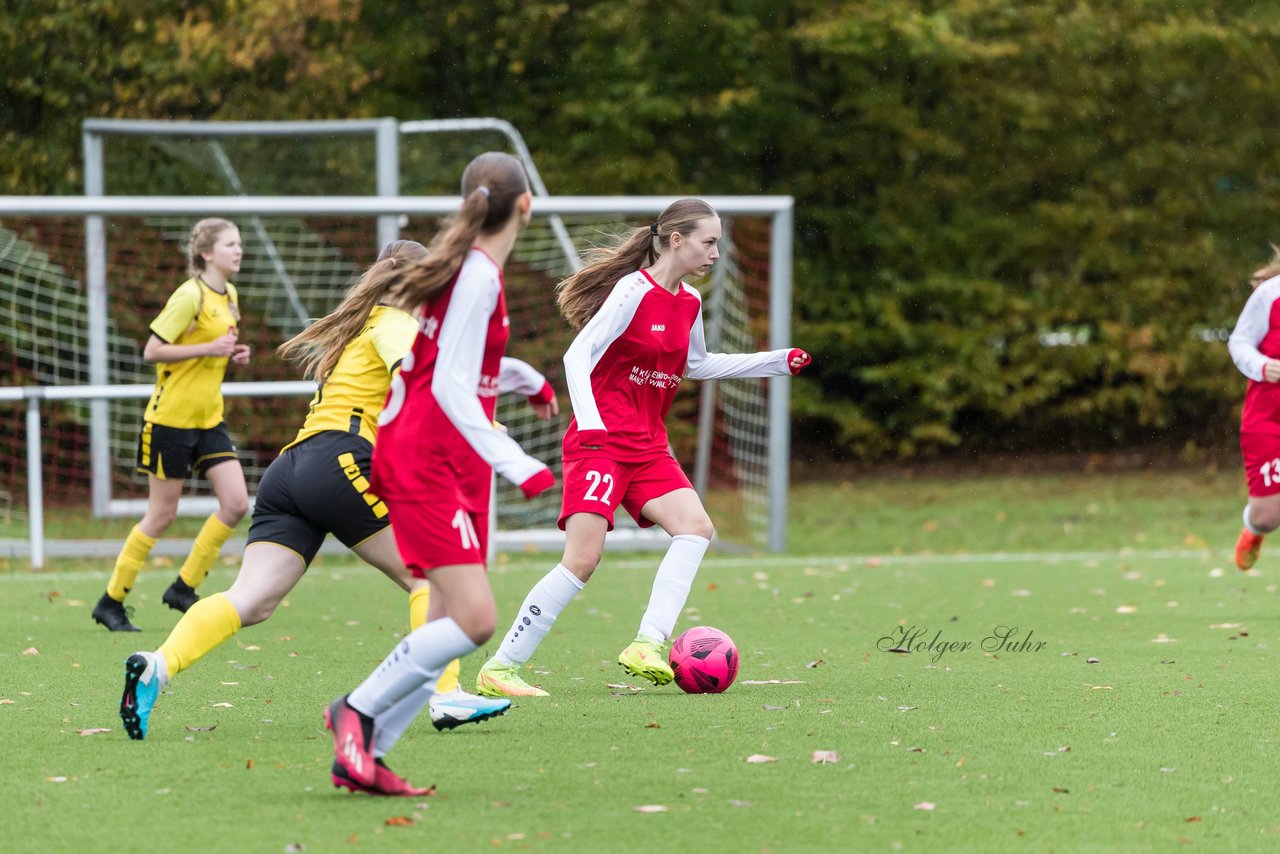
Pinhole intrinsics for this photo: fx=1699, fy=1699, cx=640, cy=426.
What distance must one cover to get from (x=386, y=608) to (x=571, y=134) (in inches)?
413

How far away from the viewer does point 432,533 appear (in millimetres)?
4383

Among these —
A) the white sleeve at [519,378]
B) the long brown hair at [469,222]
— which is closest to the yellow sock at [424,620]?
the white sleeve at [519,378]

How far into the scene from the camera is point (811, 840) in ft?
13.3

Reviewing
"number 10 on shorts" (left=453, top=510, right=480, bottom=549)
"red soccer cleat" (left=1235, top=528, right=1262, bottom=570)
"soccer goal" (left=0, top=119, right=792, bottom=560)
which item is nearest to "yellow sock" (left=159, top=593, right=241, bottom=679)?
"number 10 on shorts" (left=453, top=510, right=480, bottom=549)

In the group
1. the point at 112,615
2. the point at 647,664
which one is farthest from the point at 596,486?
the point at 112,615

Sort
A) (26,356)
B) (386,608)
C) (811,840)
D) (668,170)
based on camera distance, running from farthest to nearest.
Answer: (668,170) → (26,356) → (386,608) → (811,840)

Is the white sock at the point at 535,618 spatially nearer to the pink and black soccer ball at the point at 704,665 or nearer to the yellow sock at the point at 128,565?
the pink and black soccer ball at the point at 704,665

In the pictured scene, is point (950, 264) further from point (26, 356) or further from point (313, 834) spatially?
point (313, 834)

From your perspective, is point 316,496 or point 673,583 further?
point 673,583

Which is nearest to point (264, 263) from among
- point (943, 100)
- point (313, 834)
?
point (943, 100)

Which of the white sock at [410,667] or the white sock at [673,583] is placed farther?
the white sock at [673,583]

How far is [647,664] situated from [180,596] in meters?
3.21

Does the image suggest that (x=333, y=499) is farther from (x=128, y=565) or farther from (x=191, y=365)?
(x=191, y=365)

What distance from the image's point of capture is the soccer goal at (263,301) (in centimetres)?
1284
